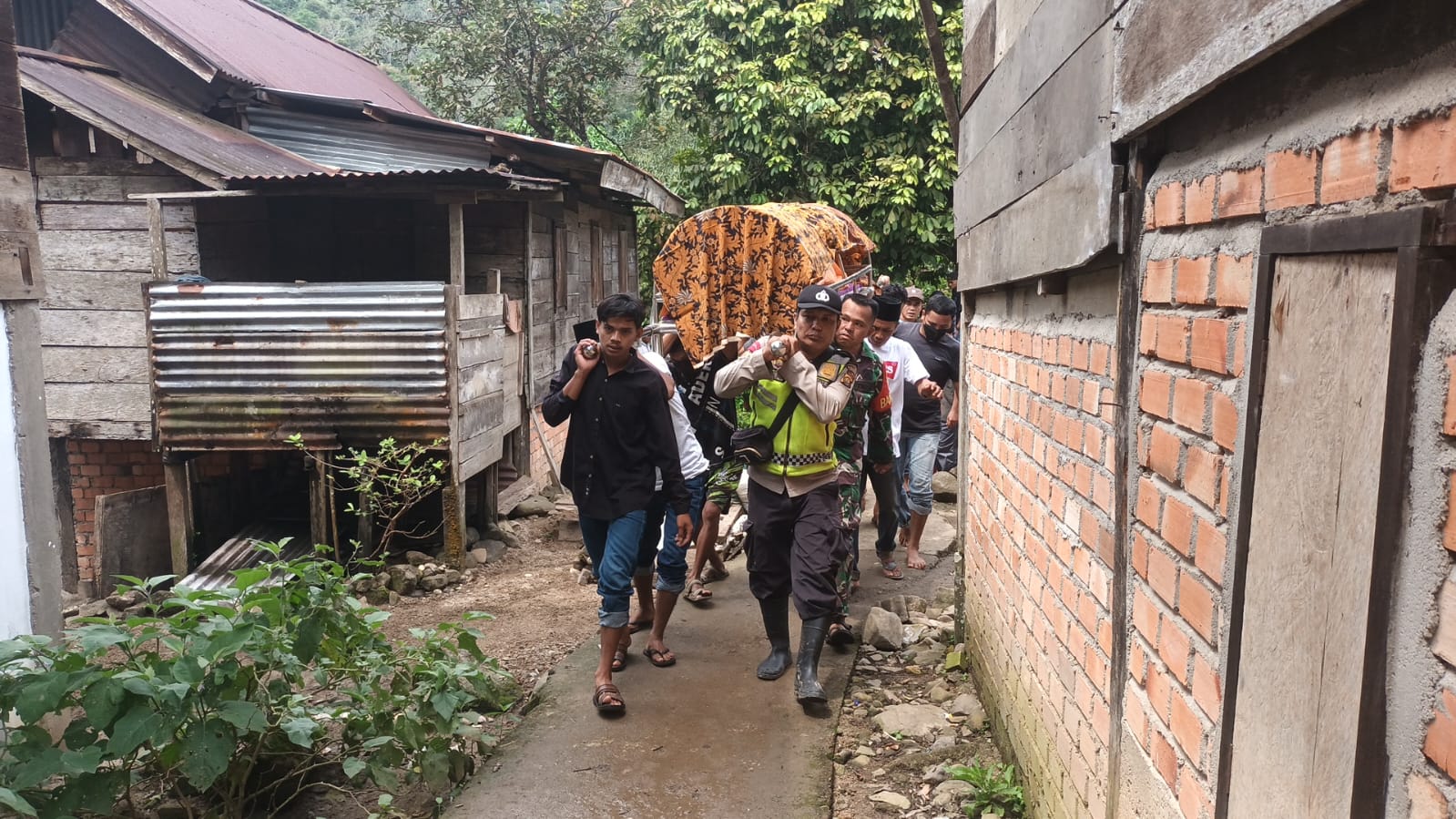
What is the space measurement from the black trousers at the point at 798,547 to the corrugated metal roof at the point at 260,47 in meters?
7.88

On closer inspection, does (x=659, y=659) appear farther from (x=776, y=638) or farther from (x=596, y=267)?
(x=596, y=267)

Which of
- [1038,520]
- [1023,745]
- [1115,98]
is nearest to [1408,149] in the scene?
[1115,98]

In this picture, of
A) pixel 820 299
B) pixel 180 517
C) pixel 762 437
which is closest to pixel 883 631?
pixel 762 437

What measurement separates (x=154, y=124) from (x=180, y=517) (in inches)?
129

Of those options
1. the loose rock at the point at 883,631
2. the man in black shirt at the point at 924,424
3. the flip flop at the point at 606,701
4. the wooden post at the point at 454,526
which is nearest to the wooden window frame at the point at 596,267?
the wooden post at the point at 454,526

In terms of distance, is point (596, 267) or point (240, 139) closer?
point (240, 139)

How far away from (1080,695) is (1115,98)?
1474 millimetres

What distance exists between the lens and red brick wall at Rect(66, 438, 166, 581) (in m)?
9.08

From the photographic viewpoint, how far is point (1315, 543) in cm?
128

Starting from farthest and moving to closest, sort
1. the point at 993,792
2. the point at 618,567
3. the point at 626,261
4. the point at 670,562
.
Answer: the point at 626,261 → the point at 670,562 → the point at 618,567 → the point at 993,792

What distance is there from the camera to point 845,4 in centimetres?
1234

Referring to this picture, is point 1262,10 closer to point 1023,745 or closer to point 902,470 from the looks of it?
point 1023,745

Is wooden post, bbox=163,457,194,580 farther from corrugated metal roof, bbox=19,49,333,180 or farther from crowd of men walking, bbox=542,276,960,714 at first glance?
crowd of men walking, bbox=542,276,960,714

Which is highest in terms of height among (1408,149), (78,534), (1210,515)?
(1408,149)
